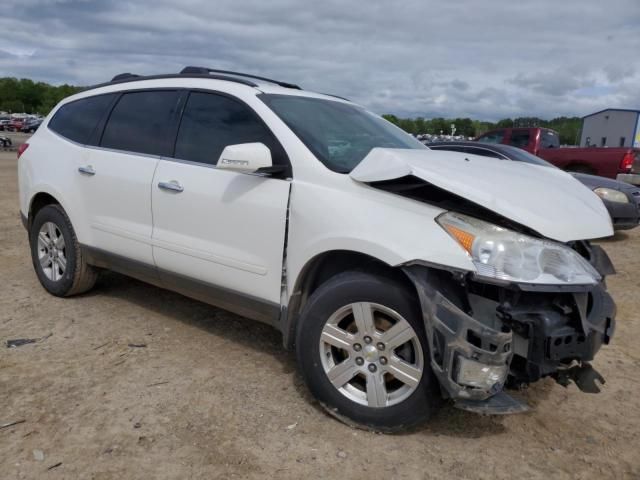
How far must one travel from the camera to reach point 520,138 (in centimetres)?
1311

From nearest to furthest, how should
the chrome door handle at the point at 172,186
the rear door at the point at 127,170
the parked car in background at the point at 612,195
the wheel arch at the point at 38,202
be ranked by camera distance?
the chrome door handle at the point at 172,186, the rear door at the point at 127,170, the wheel arch at the point at 38,202, the parked car in background at the point at 612,195

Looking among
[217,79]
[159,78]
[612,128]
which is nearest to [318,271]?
[217,79]

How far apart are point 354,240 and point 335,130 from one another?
3.30ft

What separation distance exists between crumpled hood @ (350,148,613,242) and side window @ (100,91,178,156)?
5.29ft

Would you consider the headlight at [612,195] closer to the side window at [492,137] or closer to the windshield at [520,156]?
the windshield at [520,156]

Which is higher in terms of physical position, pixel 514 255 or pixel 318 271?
pixel 514 255

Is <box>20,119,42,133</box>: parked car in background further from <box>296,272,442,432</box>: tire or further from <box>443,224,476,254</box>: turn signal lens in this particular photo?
<box>443,224,476,254</box>: turn signal lens

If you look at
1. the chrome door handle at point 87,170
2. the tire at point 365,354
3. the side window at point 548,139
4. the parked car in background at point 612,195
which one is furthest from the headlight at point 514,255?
the side window at point 548,139

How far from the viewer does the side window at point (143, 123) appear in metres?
3.86

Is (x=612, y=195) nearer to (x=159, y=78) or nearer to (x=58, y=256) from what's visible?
(x=159, y=78)

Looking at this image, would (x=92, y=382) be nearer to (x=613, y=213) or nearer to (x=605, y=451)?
(x=605, y=451)

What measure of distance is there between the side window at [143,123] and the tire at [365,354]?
5.49 ft

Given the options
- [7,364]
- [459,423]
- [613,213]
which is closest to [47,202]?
[7,364]

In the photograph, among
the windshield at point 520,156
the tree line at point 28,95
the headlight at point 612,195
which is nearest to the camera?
the windshield at point 520,156
